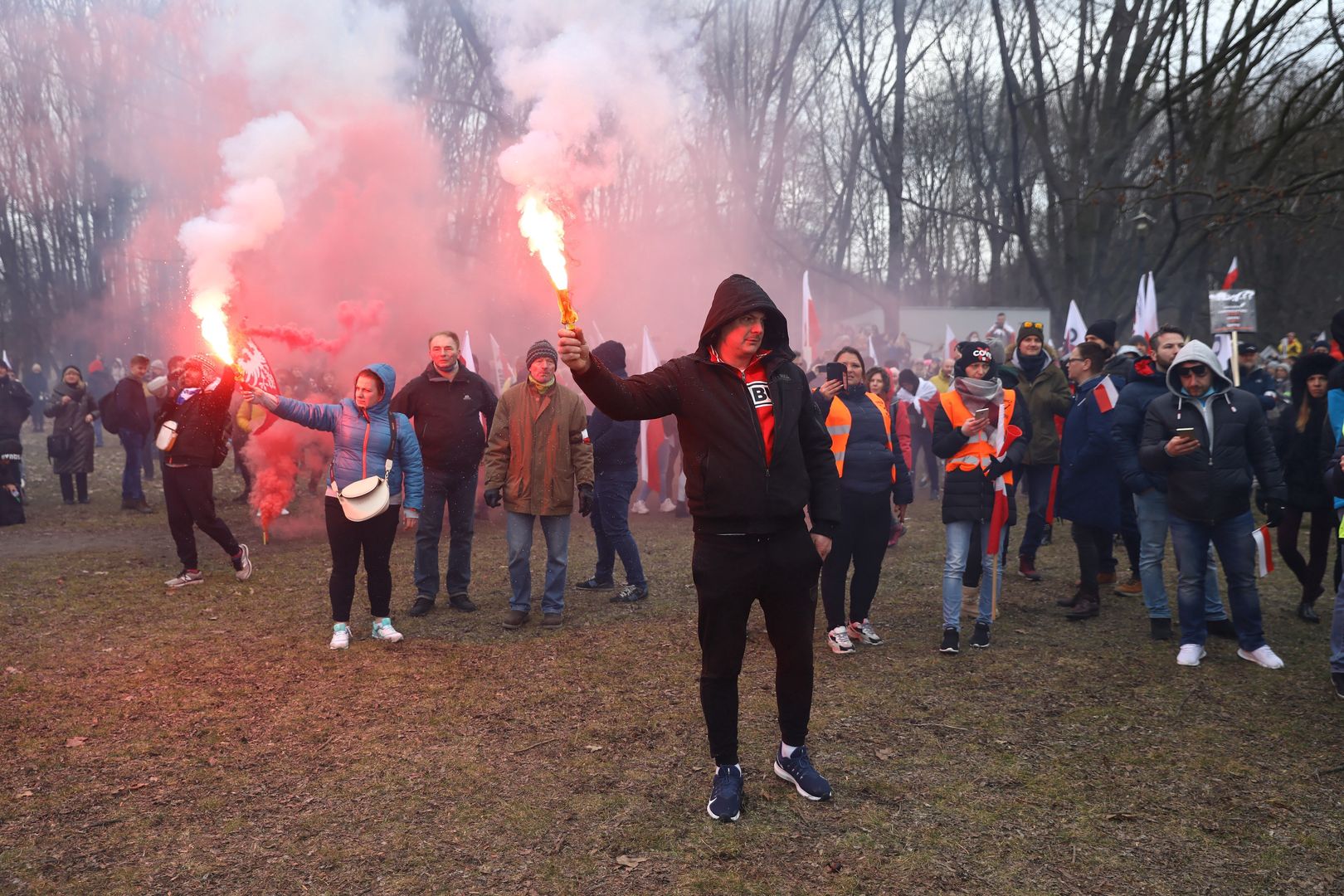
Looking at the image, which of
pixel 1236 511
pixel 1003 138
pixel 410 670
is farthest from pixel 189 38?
pixel 1003 138

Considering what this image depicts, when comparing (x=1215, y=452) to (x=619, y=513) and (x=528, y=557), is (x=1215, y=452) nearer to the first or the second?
(x=619, y=513)

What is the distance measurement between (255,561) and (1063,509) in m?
7.79

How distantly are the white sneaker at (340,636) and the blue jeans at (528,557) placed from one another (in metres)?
1.22

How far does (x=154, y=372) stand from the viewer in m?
17.1

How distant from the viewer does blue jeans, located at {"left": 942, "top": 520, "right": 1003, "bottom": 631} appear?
6562 millimetres

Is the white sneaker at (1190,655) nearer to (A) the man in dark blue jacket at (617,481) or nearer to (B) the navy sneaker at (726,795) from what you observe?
(B) the navy sneaker at (726,795)

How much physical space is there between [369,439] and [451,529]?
5.18 feet

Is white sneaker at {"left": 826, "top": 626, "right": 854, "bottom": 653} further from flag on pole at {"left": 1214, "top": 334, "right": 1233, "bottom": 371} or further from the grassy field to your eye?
flag on pole at {"left": 1214, "top": 334, "right": 1233, "bottom": 371}

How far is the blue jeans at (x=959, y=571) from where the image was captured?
6.56 metres

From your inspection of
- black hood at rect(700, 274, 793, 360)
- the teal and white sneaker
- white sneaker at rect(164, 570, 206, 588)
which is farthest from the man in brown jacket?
white sneaker at rect(164, 570, 206, 588)

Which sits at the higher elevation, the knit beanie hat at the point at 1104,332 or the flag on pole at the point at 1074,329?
the flag on pole at the point at 1074,329

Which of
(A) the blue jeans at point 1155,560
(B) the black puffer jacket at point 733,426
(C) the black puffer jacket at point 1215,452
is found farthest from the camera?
(A) the blue jeans at point 1155,560

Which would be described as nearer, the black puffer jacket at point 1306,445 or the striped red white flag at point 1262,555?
the striped red white flag at point 1262,555

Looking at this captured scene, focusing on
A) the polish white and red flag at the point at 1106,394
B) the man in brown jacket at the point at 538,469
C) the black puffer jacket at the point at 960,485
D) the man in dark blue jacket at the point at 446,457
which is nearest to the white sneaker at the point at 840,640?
the black puffer jacket at the point at 960,485
